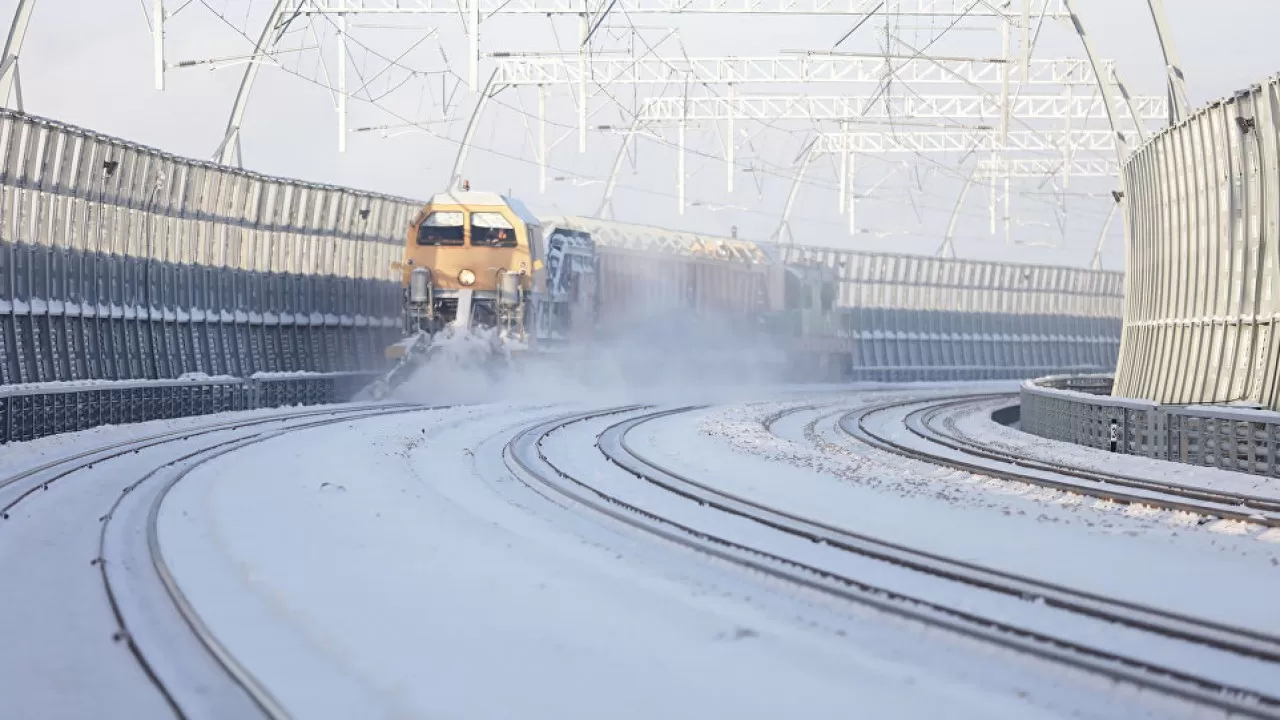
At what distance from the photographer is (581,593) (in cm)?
877

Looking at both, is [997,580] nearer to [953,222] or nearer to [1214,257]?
[1214,257]

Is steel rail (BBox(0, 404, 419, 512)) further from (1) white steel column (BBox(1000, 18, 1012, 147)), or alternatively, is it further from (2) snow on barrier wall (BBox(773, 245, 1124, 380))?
(2) snow on barrier wall (BBox(773, 245, 1124, 380))

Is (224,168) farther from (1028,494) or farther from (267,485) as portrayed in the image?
(1028,494)

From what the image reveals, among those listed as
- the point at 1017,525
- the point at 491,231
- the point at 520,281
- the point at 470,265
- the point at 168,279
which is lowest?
the point at 1017,525

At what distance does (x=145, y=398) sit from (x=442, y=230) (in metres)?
9.98

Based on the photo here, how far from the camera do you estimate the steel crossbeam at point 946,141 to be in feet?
181

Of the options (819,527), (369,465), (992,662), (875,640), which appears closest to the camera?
(992,662)

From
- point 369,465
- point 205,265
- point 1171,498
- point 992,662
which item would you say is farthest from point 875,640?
point 205,265

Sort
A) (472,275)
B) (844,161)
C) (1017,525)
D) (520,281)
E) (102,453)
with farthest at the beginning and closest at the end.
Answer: (844,161) → (472,275) → (520,281) → (102,453) → (1017,525)

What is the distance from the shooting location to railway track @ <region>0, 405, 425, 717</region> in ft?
20.8

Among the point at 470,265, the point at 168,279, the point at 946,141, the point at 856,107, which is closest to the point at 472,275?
the point at 470,265

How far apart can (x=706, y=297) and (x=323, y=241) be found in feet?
48.6

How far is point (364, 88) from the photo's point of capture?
32.1 meters

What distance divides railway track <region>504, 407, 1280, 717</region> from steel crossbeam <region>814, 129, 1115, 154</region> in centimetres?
4275
